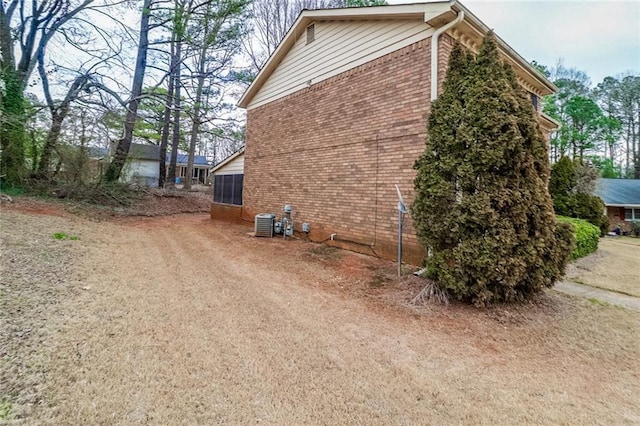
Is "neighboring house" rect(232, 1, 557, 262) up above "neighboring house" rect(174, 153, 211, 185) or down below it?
below

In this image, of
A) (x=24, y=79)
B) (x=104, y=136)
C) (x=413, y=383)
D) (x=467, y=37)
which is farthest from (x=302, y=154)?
(x=24, y=79)

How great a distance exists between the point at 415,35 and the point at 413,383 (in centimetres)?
632

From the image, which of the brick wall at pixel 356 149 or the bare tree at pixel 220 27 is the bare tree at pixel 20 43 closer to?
the bare tree at pixel 220 27

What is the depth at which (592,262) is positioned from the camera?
23.9 feet

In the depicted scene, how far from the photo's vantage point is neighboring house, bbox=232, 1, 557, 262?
5863 millimetres

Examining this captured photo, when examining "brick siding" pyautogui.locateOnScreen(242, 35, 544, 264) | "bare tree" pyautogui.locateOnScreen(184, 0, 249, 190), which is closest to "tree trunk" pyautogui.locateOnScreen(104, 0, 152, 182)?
"bare tree" pyautogui.locateOnScreen(184, 0, 249, 190)

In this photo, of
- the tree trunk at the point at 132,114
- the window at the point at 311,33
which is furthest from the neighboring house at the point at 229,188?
the window at the point at 311,33

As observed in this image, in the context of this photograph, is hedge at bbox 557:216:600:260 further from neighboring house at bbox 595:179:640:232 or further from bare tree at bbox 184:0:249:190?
neighboring house at bbox 595:179:640:232

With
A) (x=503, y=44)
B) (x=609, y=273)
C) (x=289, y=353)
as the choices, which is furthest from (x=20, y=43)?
(x=609, y=273)

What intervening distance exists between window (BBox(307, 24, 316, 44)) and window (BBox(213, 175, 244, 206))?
555 cm

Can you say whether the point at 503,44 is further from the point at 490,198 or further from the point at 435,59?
the point at 490,198

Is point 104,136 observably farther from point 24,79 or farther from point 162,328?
point 162,328

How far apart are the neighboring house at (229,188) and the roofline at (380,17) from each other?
2.77 meters

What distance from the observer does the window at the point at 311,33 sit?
867 centimetres
